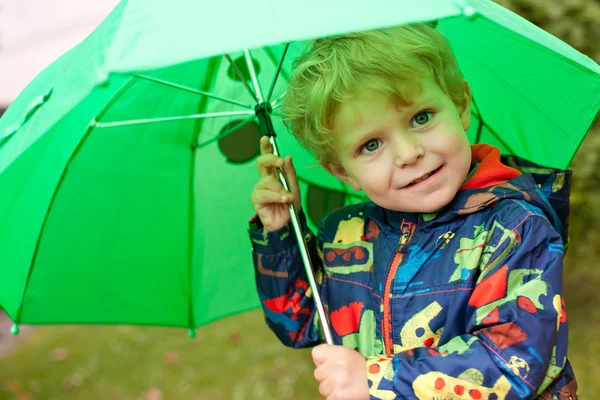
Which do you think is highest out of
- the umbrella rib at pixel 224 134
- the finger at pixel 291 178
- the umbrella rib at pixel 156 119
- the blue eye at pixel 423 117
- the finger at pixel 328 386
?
the umbrella rib at pixel 156 119

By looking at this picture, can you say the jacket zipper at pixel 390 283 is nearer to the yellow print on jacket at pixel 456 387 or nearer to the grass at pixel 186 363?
the yellow print on jacket at pixel 456 387

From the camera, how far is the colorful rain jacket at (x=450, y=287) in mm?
1336

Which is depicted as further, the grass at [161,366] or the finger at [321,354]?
the grass at [161,366]

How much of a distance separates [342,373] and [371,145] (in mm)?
580

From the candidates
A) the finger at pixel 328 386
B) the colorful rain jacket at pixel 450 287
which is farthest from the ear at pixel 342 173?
the finger at pixel 328 386

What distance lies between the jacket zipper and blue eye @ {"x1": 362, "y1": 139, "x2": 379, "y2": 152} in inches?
9.3

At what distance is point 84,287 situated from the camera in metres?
2.07

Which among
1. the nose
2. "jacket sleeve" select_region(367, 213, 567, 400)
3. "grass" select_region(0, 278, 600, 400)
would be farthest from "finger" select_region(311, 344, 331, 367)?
"grass" select_region(0, 278, 600, 400)

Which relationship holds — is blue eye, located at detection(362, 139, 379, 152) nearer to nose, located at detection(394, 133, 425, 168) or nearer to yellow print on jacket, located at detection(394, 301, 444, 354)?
nose, located at detection(394, 133, 425, 168)

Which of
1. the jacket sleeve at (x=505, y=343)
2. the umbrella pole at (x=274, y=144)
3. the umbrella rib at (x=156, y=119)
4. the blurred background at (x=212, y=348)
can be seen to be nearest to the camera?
the jacket sleeve at (x=505, y=343)

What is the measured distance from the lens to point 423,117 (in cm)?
155

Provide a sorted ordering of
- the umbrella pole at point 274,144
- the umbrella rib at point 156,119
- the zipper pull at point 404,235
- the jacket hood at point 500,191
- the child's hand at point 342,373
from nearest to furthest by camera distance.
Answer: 1. the child's hand at point 342,373
2. the jacket hood at point 500,191
3. the zipper pull at point 404,235
4. the umbrella pole at point 274,144
5. the umbrella rib at point 156,119

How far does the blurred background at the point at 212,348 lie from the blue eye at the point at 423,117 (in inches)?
66.1

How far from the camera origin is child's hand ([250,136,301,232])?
181 cm
